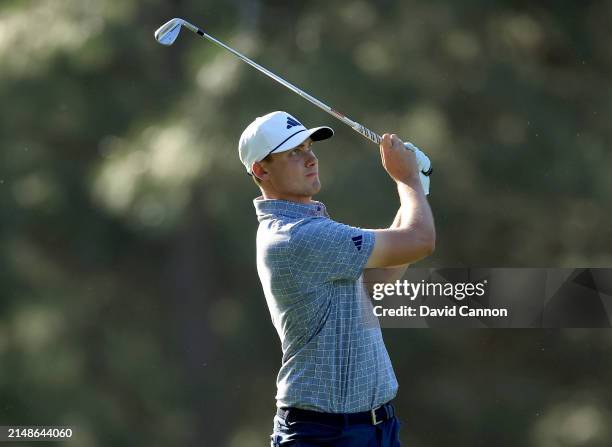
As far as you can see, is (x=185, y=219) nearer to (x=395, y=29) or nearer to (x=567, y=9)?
(x=395, y=29)

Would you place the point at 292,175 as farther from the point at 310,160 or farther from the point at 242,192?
the point at 242,192

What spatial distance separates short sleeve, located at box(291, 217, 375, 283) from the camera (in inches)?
116

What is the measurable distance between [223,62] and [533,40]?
2017mm

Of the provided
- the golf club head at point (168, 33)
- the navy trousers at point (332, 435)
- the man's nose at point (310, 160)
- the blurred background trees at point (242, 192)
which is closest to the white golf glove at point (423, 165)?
the man's nose at point (310, 160)

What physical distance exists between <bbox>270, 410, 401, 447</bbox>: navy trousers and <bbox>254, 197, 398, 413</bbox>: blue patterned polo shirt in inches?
1.7

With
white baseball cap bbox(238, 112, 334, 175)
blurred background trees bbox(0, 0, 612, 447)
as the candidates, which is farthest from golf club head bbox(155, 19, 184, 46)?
blurred background trees bbox(0, 0, 612, 447)

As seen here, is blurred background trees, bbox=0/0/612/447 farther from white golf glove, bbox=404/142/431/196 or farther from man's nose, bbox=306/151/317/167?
man's nose, bbox=306/151/317/167

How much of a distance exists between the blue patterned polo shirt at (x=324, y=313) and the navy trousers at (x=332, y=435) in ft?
0.14

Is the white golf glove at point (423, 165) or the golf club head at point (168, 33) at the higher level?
the golf club head at point (168, 33)

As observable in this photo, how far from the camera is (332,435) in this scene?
2.97 m

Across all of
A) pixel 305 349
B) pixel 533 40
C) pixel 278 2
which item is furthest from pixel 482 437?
pixel 305 349

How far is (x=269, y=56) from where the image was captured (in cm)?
835

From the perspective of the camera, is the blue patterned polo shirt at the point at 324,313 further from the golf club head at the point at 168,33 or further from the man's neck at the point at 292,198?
the golf club head at the point at 168,33

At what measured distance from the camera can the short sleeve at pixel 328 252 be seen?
2.95 m
